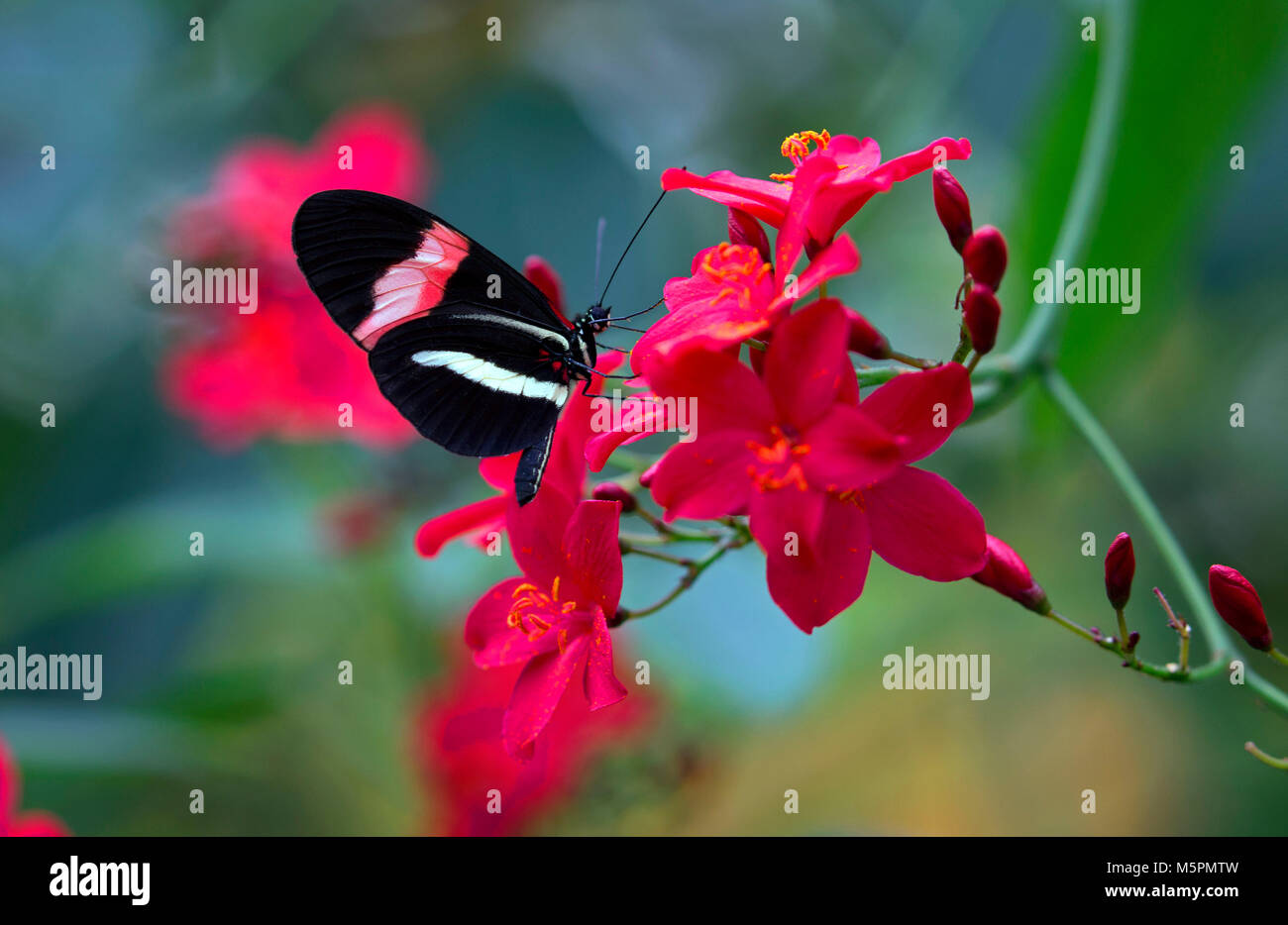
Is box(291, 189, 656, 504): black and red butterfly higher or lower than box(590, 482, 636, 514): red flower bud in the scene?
higher

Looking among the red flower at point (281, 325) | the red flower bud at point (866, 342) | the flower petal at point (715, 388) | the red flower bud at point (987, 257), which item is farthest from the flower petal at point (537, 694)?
the red flower at point (281, 325)

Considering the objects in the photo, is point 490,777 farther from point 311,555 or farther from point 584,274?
point 584,274

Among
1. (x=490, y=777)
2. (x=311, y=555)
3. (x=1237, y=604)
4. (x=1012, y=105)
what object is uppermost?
(x=1012, y=105)

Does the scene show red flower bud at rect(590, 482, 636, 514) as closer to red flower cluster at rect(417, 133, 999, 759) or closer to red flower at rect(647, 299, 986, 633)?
red flower cluster at rect(417, 133, 999, 759)

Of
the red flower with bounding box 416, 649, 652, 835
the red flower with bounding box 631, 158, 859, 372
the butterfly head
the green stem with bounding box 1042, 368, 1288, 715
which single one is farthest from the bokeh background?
the red flower with bounding box 631, 158, 859, 372

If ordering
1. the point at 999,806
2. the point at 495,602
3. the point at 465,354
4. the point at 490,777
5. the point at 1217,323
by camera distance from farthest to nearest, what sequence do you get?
the point at 999,806 → the point at 1217,323 → the point at 490,777 → the point at 465,354 → the point at 495,602

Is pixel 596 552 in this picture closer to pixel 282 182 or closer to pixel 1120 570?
pixel 1120 570

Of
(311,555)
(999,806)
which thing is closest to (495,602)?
(311,555)
